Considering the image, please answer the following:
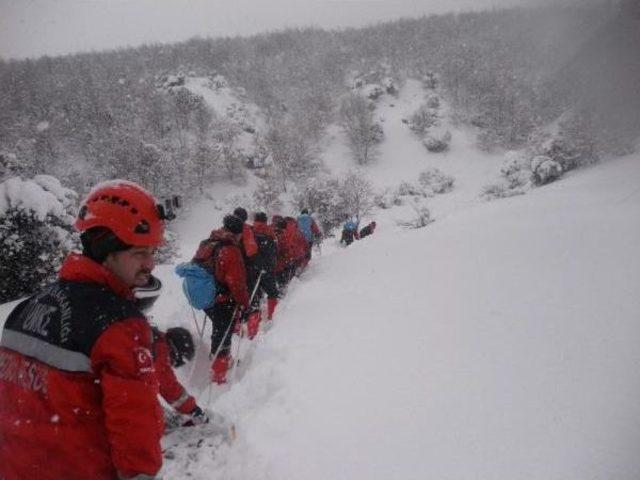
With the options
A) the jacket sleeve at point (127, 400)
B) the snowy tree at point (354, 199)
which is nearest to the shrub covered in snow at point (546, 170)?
the snowy tree at point (354, 199)

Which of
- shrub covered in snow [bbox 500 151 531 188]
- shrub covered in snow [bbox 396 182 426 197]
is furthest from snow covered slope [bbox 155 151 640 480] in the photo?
shrub covered in snow [bbox 396 182 426 197]

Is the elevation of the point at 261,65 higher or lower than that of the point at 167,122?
higher

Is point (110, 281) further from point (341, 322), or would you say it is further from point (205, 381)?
point (205, 381)

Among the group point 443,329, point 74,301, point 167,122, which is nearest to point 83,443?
point 74,301

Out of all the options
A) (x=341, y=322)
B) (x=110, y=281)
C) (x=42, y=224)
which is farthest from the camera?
(x=42, y=224)

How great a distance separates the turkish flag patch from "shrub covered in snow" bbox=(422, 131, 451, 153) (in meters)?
35.7

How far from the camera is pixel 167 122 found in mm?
36844

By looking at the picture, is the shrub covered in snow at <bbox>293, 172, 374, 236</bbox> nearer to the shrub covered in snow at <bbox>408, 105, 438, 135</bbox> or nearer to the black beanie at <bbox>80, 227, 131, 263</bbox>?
the shrub covered in snow at <bbox>408, 105, 438, 135</bbox>

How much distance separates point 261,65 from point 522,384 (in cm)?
5101

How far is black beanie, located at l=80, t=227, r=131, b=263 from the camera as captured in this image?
5.69 ft

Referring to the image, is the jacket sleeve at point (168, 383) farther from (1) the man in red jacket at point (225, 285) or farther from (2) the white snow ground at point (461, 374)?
(1) the man in red jacket at point (225, 285)

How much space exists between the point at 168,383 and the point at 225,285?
251cm

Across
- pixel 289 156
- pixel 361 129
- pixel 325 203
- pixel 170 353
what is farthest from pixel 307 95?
pixel 170 353

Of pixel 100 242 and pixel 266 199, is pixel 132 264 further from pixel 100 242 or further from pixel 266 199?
pixel 266 199
